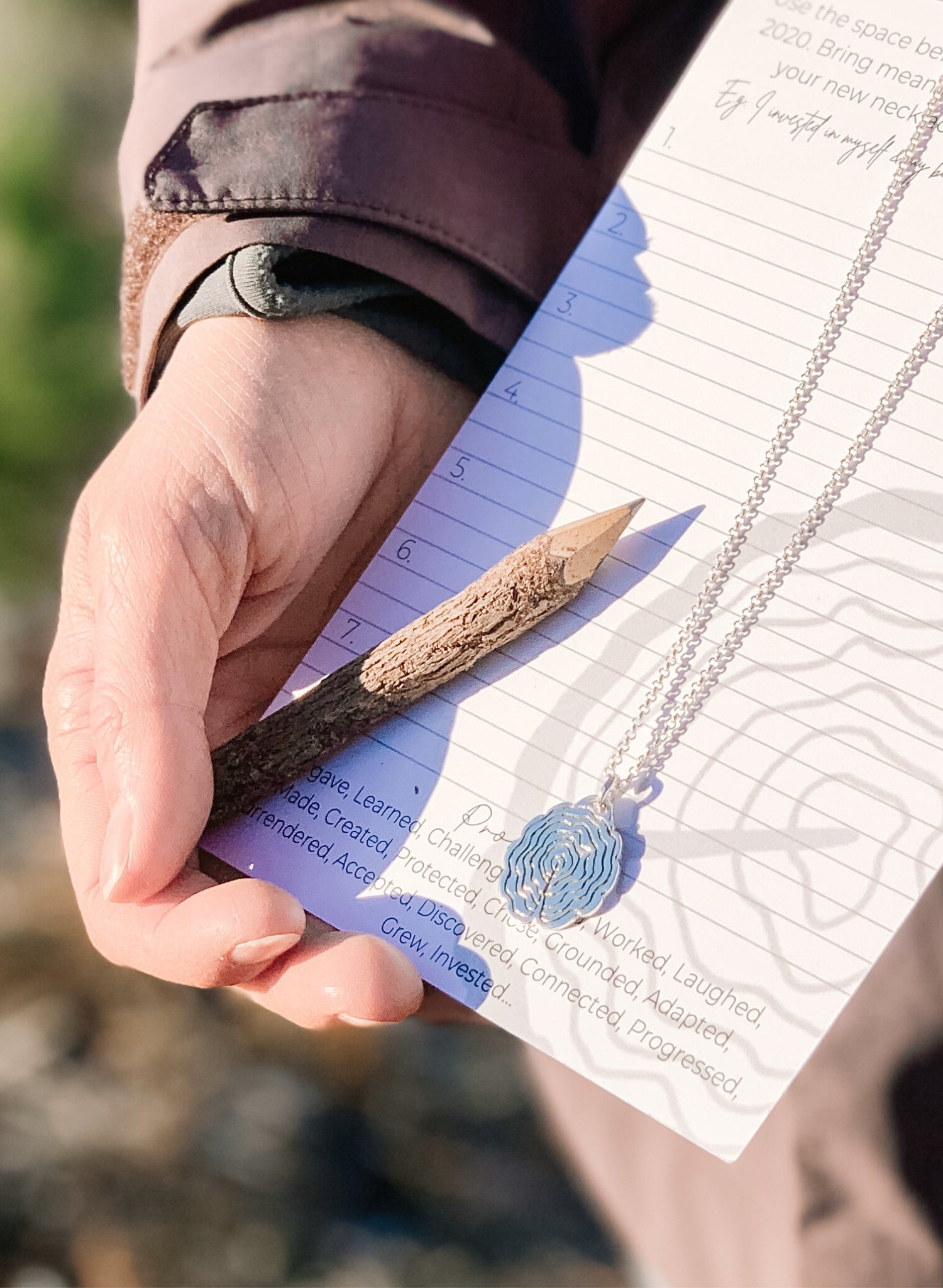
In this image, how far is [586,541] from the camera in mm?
749

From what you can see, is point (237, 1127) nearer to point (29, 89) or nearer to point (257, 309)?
point (257, 309)

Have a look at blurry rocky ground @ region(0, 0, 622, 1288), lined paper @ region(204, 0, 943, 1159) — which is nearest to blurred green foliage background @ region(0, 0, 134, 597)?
blurry rocky ground @ region(0, 0, 622, 1288)

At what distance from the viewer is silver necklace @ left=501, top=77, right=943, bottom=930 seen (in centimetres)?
72

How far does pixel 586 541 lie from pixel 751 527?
12cm

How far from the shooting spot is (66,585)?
89 centimetres

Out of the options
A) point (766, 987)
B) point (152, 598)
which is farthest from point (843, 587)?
point (152, 598)

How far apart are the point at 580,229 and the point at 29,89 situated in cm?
146

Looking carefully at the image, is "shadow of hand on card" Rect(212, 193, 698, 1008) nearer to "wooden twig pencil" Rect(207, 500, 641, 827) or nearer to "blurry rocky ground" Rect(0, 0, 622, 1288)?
"wooden twig pencil" Rect(207, 500, 641, 827)

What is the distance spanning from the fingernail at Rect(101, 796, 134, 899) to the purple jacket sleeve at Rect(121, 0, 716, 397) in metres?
0.44

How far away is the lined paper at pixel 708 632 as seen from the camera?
702mm

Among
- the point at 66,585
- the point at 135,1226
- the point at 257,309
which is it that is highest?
the point at 257,309

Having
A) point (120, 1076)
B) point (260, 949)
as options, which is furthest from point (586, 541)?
point (120, 1076)

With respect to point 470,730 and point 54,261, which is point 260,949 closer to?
point 470,730

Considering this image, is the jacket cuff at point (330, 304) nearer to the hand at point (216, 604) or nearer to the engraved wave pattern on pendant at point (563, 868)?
the hand at point (216, 604)
